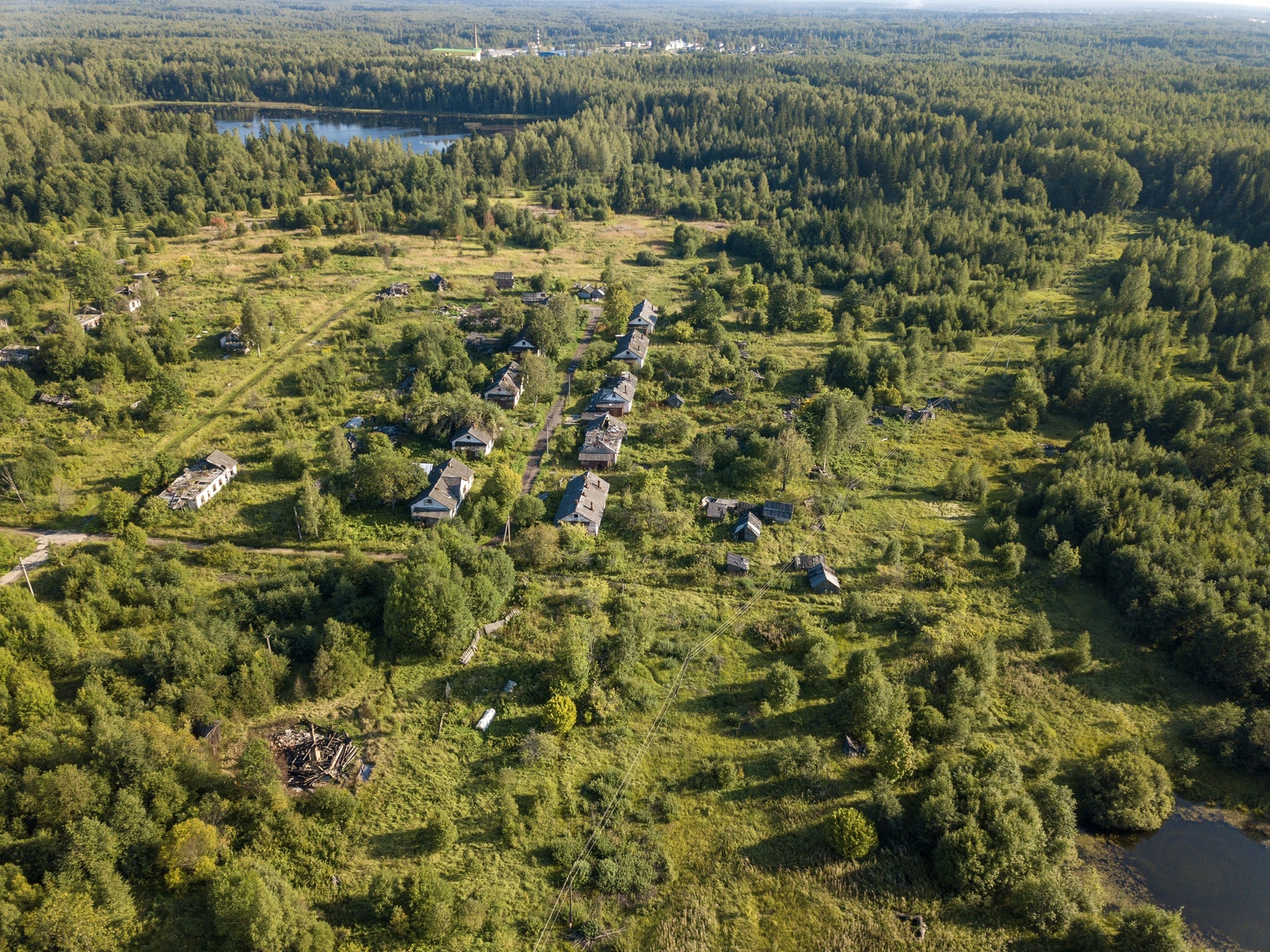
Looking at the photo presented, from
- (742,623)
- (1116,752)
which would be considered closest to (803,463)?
(742,623)

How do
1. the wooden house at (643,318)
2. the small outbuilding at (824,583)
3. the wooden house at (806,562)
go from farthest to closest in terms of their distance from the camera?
the wooden house at (643,318) < the wooden house at (806,562) < the small outbuilding at (824,583)

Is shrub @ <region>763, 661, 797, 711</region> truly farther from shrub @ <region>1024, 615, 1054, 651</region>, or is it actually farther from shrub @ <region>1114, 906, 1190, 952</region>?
shrub @ <region>1114, 906, 1190, 952</region>

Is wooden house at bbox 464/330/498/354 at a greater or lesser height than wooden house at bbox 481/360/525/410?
greater

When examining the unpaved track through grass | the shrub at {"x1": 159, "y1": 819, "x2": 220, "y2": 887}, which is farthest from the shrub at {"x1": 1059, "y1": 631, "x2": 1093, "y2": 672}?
the unpaved track through grass

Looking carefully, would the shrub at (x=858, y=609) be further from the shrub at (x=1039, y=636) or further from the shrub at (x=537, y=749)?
the shrub at (x=537, y=749)

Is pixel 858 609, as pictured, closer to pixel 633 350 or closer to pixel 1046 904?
pixel 1046 904

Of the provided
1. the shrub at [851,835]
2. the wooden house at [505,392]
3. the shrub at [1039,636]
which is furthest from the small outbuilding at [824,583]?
the wooden house at [505,392]

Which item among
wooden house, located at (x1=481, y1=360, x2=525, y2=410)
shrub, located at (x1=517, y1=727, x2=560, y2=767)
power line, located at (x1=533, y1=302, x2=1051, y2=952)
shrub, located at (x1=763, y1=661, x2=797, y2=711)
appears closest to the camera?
power line, located at (x1=533, y1=302, x2=1051, y2=952)
